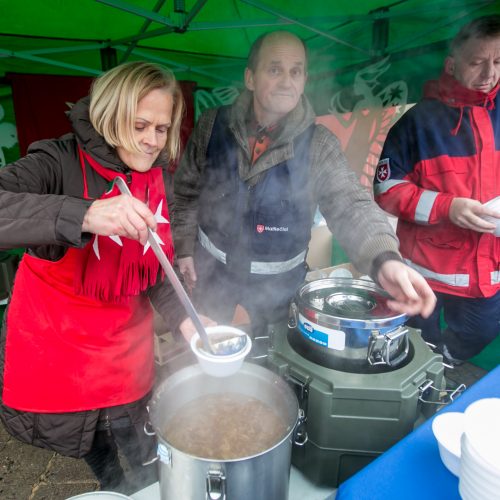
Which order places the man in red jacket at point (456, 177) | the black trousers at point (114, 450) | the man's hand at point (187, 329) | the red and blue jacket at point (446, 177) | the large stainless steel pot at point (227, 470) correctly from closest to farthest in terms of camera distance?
the large stainless steel pot at point (227, 470) < the man's hand at point (187, 329) < the black trousers at point (114, 450) < the man in red jacket at point (456, 177) < the red and blue jacket at point (446, 177)

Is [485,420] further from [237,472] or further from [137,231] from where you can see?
[137,231]

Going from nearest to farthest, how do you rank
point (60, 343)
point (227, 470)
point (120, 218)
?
point (227, 470) → point (120, 218) → point (60, 343)

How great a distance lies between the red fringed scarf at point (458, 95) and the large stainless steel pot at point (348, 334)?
1455 mm

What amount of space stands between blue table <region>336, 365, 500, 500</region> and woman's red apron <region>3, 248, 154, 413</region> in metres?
1.02

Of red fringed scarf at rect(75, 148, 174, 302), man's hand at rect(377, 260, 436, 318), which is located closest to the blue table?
man's hand at rect(377, 260, 436, 318)

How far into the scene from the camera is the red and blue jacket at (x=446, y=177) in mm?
2080

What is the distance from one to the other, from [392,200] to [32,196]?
6.04 ft

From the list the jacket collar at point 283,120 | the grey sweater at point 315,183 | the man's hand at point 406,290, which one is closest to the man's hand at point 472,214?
the grey sweater at point 315,183

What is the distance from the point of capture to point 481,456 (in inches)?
26.8

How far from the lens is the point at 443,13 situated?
7.50ft

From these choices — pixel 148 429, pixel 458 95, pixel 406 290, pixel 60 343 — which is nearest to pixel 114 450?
pixel 60 343

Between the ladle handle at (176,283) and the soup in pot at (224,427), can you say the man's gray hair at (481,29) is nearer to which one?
the ladle handle at (176,283)

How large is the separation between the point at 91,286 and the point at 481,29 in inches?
86.0

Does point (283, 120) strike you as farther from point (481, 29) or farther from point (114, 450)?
point (114, 450)
